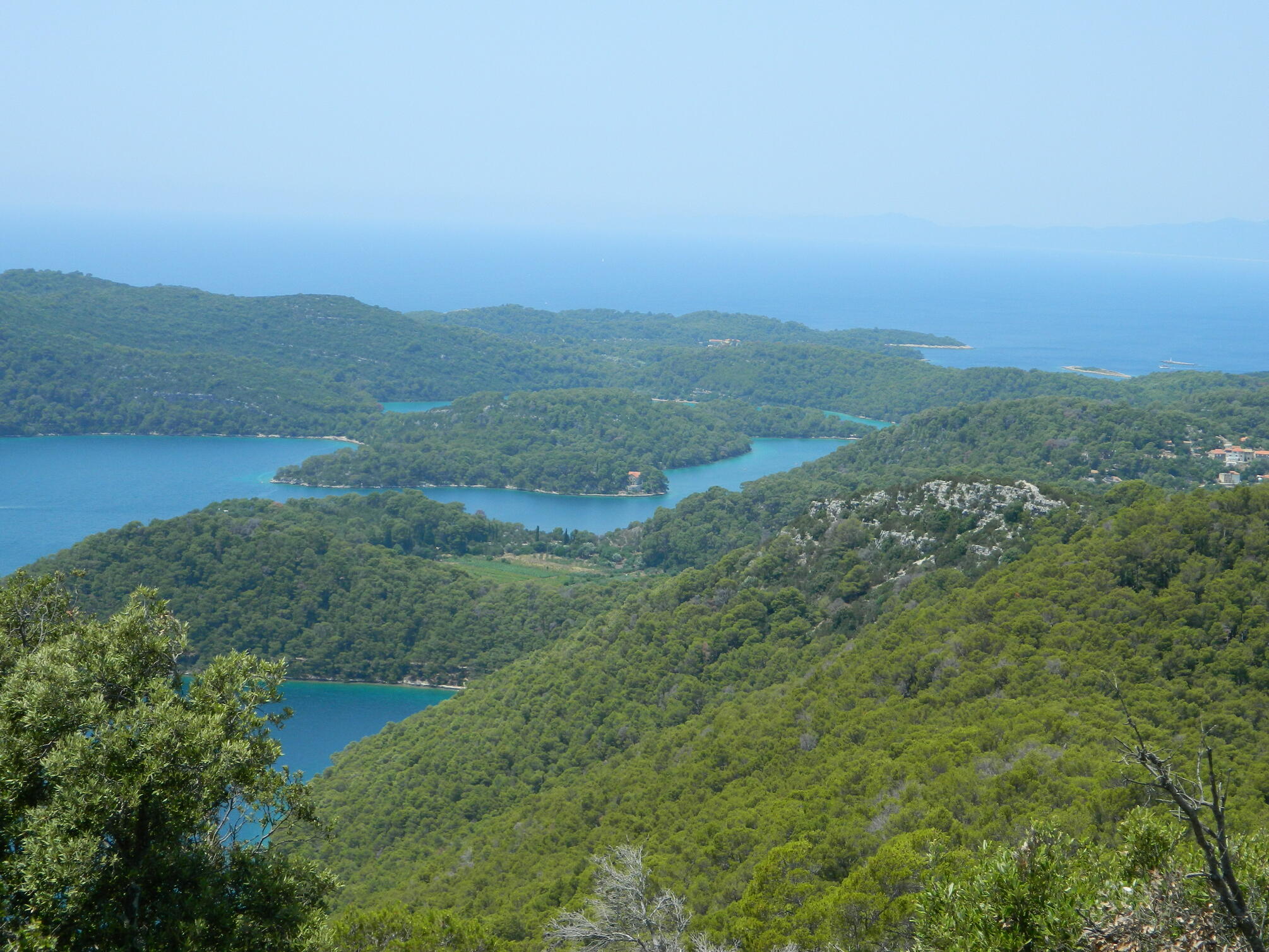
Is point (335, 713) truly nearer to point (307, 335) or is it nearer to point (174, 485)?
point (174, 485)

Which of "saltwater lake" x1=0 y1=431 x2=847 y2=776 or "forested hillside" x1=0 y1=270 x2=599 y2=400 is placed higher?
"forested hillside" x1=0 y1=270 x2=599 y2=400

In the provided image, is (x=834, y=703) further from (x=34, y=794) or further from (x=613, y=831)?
(x=34, y=794)

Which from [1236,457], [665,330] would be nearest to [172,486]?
[1236,457]

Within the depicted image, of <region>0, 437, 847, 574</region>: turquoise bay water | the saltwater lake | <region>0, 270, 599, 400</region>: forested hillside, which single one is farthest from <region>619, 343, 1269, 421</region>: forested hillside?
<region>0, 437, 847, 574</region>: turquoise bay water

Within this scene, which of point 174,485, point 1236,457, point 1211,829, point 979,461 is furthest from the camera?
point 174,485

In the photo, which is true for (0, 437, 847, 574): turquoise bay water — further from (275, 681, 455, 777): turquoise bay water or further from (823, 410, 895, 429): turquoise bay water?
(275, 681, 455, 777): turquoise bay water

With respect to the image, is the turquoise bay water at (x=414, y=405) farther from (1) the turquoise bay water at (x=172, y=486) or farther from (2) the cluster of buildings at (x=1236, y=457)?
(2) the cluster of buildings at (x=1236, y=457)
